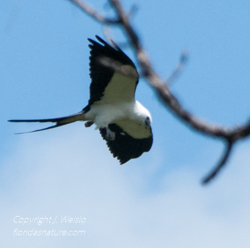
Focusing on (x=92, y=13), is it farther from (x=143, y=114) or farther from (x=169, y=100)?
(x=143, y=114)

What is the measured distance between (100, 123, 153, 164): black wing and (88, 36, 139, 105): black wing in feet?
3.52

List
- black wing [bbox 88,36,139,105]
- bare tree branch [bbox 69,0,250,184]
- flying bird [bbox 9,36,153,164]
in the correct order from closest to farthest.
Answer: bare tree branch [bbox 69,0,250,184] → black wing [bbox 88,36,139,105] → flying bird [bbox 9,36,153,164]

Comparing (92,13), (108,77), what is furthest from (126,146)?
(92,13)

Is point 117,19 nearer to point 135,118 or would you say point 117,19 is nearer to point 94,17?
point 94,17

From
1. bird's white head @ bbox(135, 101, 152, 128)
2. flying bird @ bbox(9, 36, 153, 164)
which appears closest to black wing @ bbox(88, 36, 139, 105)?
flying bird @ bbox(9, 36, 153, 164)

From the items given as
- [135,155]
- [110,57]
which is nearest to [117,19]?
[110,57]

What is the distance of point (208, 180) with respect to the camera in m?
1.67

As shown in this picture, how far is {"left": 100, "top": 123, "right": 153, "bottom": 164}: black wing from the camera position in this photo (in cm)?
770

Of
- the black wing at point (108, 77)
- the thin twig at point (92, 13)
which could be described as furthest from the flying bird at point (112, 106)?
the thin twig at point (92, 13)

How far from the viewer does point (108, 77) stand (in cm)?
639

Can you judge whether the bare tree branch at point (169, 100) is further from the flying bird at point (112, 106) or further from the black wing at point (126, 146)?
the black wing at point (126, 146)

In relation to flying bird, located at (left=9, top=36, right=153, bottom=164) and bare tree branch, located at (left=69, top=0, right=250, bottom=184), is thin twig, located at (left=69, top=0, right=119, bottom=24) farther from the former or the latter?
flying bird, located at (left=9, top=36, right=153, bottom=164)

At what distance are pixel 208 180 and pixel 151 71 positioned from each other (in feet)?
1.36

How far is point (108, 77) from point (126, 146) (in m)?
1.69
